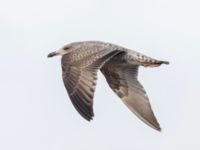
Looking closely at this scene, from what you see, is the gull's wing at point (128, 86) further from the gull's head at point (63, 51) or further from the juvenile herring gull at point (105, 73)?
the gull's head at point (63, 51)

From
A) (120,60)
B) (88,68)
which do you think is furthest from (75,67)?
(120,60)

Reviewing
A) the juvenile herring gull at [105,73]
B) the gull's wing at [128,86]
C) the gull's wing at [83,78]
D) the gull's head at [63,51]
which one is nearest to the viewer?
the gull's wing at [83,78]

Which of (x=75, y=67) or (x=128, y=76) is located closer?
(x=75, y=67)

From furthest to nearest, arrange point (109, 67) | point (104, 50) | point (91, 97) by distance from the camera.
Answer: point (109, 67)
point (104, 50)
point (91, 97)

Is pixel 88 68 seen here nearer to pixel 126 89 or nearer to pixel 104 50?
pixel 104 50

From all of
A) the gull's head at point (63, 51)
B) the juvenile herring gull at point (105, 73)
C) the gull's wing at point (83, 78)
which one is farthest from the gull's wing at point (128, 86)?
the gull's wing at point (83, 78)

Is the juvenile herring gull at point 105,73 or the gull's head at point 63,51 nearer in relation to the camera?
the juvenile herring gull at point 105,73

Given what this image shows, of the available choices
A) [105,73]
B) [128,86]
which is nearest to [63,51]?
[105,73]

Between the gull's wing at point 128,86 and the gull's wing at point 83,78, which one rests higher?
the gull's wing at point 83,78
